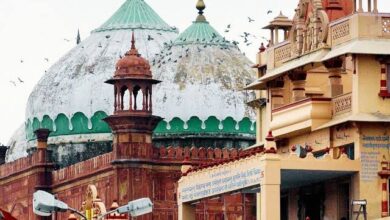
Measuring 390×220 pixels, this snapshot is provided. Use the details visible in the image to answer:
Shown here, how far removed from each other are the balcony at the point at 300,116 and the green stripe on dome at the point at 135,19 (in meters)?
25.9

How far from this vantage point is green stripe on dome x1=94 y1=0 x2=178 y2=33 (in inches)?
3420

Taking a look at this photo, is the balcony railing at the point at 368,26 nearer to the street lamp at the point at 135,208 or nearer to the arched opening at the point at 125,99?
the street lamp at the point at 135,208

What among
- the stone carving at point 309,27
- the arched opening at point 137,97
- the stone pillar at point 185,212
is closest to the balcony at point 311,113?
the stone carving at point 309,27

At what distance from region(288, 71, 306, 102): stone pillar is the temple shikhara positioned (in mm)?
46

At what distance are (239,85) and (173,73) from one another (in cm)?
232

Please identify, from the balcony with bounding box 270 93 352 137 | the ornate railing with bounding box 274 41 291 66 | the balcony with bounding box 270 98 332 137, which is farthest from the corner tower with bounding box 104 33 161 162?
the balcony with bounding box 270 93 352 137

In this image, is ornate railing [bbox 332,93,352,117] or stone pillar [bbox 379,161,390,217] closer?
stone pillar [bbox 379,161,390,217]

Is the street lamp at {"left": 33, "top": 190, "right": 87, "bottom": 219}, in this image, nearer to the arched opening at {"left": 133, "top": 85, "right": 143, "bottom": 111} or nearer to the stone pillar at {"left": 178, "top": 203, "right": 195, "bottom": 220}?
the stone pillar at {"left": 178, "top": 203, "right": 195, "bottom": 220}

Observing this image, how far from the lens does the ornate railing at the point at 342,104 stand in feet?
188

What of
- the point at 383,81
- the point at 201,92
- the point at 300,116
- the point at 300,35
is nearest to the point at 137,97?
the point at 201,92

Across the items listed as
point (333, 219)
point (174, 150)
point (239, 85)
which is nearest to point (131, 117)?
point (174, 150)

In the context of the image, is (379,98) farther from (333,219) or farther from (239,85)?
(239,85)

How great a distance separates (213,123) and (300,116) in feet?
73.9

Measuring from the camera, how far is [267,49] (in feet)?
208
